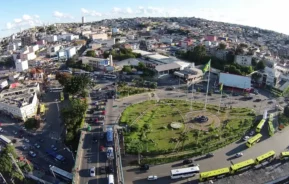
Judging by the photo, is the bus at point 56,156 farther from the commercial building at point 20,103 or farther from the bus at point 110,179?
the commercial building at point 20,103

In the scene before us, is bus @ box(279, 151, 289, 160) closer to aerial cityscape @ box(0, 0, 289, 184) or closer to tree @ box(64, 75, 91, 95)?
aerial cityscape @ box(0, 0, 289, 184)

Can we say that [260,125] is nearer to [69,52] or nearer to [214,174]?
[214,174]

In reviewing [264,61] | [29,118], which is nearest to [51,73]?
[29,118]

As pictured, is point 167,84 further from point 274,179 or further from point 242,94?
point 274,179

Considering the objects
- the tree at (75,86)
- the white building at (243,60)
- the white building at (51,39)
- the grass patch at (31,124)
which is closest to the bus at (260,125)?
the white building at (243,60)

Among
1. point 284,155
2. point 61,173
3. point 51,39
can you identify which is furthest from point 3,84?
point 284,155
